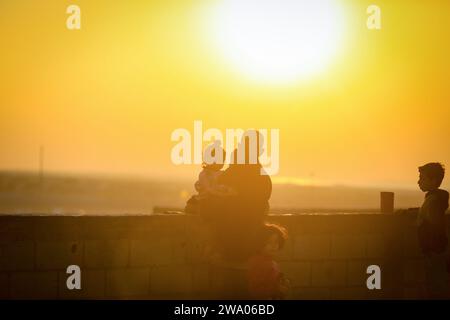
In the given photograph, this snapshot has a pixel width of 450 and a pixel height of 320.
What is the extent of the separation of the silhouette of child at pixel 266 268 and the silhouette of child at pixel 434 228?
177 cm

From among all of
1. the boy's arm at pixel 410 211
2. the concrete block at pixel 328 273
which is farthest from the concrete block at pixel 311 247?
the boy's arm at pixel 410 211

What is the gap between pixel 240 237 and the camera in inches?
399

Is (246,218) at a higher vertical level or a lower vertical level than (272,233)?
higher

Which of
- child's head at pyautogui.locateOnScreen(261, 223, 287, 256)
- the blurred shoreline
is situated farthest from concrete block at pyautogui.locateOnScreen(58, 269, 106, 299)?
the blurred shoreline

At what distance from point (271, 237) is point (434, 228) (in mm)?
1933

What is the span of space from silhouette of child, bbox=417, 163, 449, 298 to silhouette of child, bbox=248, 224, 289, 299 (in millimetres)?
1769

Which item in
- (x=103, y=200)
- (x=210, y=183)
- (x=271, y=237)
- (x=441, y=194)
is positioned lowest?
(x=103, y=200)

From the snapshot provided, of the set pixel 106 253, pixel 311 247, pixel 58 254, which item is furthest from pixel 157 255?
pixel 311 247

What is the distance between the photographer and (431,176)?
11094mm

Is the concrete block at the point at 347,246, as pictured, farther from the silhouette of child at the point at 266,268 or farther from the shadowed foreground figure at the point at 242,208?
the shadowed foreground figure at the point at 242,208

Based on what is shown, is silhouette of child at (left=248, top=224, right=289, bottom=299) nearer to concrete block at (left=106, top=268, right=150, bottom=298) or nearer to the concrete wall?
the concrete wall

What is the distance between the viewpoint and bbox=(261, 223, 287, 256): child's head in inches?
402

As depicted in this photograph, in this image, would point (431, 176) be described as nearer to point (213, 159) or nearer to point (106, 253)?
point (213, 159)
